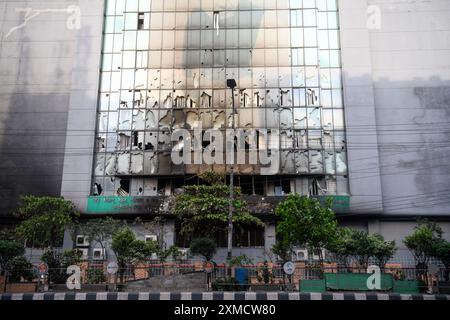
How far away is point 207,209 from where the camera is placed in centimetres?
3356

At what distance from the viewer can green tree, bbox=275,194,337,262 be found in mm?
28547

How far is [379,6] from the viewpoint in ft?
144

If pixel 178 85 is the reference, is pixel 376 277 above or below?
below

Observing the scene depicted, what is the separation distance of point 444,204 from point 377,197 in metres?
5.97

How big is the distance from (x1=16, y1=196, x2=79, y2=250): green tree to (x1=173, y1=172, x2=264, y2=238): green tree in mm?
8103

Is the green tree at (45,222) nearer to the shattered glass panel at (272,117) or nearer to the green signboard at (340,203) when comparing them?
the shattered glass panel at (272,117)

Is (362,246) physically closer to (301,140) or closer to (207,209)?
(207,209)

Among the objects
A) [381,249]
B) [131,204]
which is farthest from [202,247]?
[131,204]

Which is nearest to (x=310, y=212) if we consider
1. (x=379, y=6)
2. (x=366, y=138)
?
(x=366, y=138)

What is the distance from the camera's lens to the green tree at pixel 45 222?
32781mm

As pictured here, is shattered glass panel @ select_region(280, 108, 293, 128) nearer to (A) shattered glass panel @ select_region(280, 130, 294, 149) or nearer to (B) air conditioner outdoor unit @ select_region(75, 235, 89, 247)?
(A) shattered glass panel @ select_region(280, 130, 294, 149)

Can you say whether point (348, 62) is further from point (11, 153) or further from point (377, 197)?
point (11, 153)

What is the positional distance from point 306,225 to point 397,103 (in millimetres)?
19431

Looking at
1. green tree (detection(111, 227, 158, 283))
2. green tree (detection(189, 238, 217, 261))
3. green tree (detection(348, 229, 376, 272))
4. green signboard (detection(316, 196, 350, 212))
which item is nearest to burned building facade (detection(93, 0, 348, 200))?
green signboard (detection(316, 196, 350, 212))
